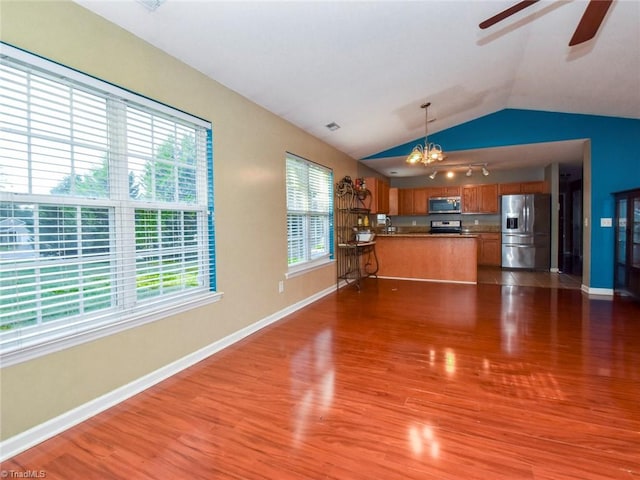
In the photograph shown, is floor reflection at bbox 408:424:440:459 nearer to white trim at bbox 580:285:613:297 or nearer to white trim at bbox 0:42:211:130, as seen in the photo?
white trim at bbox 0:42:211:130

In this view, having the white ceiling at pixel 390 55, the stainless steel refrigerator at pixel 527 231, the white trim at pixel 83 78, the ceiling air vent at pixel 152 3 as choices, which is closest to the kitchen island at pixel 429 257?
the stainless steel refrigerator at pixel 527 231

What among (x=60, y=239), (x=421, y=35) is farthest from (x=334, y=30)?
(x=60, y=239)

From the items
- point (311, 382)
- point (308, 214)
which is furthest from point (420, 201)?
point (311, 382)

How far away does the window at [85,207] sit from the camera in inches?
63.6

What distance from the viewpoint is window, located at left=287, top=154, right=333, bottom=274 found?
4.13 metres

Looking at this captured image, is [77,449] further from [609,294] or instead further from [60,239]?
[609,294]

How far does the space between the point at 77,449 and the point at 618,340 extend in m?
4.21

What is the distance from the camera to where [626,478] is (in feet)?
4.40

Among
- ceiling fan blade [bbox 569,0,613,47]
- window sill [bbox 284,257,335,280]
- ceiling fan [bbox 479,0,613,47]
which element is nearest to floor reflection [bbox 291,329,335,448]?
window sill [bbox 284,257,335,280]

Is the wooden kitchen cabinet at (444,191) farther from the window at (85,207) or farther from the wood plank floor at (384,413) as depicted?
the window at (85,207)

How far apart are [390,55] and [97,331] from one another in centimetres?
320

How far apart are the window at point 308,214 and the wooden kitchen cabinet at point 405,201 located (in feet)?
12.6

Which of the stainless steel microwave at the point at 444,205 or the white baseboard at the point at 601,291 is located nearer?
the white baseboard at the point at 601,291

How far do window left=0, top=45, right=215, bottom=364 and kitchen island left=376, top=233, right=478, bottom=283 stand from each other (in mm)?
4338
